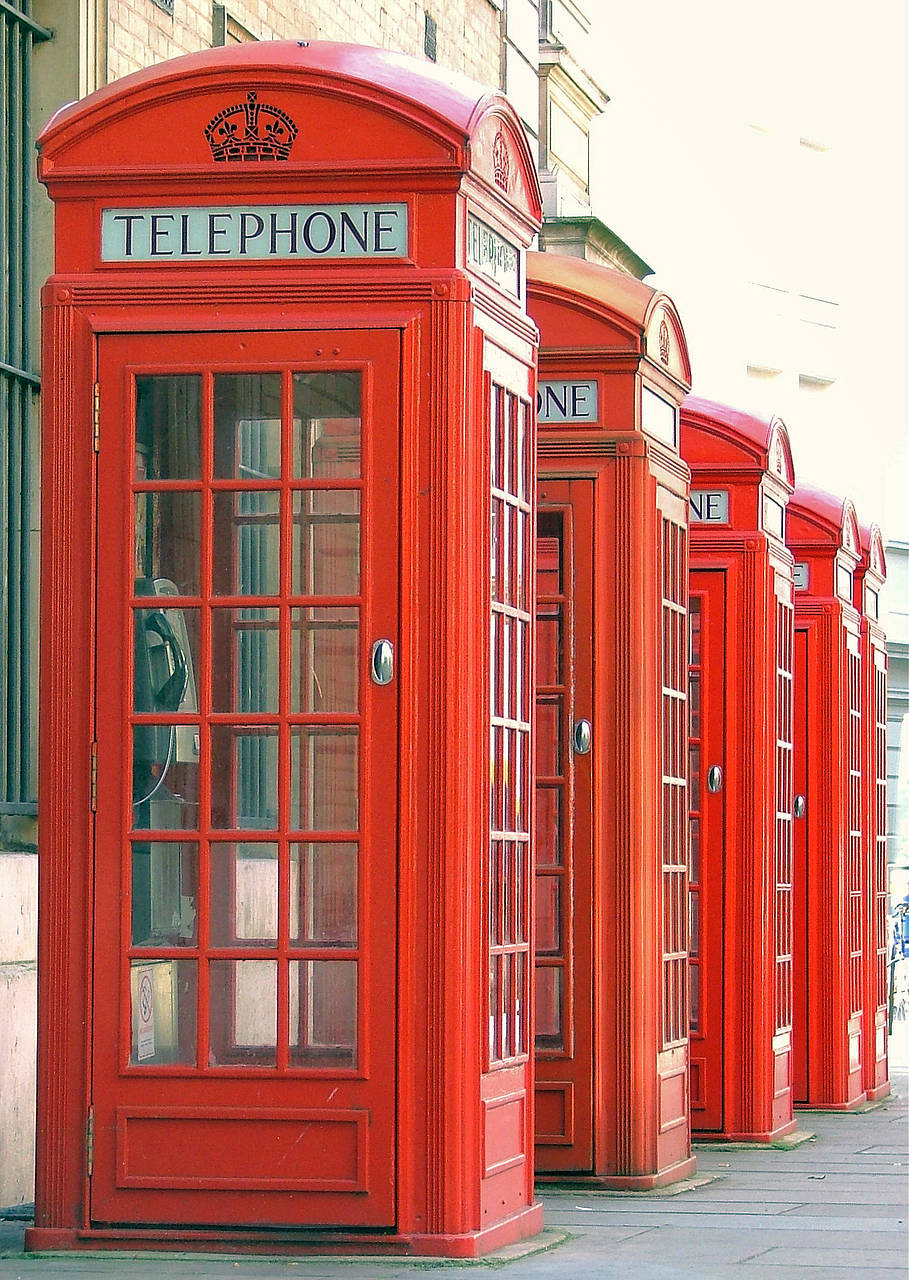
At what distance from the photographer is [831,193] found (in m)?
35.3

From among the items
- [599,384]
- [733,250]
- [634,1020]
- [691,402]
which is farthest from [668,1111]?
[733,250]

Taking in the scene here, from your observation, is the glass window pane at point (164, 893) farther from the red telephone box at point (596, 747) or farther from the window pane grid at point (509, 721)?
the red telephone box at point (596, 747)

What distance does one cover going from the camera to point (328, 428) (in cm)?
623

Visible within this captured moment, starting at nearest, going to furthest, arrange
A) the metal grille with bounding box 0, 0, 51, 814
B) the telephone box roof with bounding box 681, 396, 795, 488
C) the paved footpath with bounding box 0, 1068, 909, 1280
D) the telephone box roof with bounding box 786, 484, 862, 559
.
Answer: the paved footpath with bounding box 0, 1068, 909, 1280
the metal grille with bounding box 0, 0, 51, 814
the telephone box roof with bounding box 681, 396, 795, 488
the telephone box roof with bounding box 786, 484, 862, 559

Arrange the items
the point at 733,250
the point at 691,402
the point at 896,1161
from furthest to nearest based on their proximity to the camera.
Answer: the point at 733,250 < the point at 691,402 < the point at 896,1161

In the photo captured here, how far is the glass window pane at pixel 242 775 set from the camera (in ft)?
20.4

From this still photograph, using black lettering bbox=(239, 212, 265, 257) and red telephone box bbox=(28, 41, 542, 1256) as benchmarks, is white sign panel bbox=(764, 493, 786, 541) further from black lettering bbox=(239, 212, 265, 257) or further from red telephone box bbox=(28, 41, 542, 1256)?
black lettering bbox=(239, 212, 265, 257)

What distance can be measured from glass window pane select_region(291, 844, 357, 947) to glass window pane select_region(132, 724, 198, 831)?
12.0 inches

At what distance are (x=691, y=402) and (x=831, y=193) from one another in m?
25.9

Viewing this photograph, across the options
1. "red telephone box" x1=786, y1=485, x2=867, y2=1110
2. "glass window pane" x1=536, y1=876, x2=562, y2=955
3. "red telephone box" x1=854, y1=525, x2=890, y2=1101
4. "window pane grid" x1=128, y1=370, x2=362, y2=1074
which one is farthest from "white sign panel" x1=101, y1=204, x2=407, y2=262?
"red telephone box" x1=854, y1=525, x2=890, y2=1101

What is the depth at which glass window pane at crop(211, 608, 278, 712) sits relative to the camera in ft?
20.5

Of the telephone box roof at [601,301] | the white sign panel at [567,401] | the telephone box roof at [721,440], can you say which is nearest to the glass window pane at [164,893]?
the white sign panel at [567,401]

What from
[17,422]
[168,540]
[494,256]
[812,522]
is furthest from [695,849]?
[168,540]

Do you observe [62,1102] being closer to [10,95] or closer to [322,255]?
[322,255]
